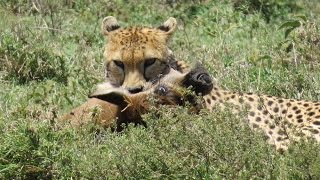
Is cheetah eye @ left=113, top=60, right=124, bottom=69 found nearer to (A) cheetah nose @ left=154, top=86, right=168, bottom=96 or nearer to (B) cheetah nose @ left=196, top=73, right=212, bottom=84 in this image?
(A) cheetah nose @ left=154, top=86, right=168, bottom=96

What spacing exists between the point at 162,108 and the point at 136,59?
5.75ft

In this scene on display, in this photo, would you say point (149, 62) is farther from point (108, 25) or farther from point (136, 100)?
point (136, 100)

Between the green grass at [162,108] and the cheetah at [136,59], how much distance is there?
423 mm

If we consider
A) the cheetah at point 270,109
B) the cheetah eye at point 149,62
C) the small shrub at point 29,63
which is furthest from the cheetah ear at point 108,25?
the cheetah at point 270,109

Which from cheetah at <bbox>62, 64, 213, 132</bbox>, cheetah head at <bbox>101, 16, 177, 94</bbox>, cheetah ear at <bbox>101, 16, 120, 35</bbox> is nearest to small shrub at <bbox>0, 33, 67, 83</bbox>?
cheetah ear at <bbox>101, 16, 120, 35</bbox>

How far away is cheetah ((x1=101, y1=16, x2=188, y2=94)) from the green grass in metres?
0.42

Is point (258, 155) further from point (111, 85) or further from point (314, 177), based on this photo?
point (111, 85)

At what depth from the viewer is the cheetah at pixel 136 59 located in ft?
23.0

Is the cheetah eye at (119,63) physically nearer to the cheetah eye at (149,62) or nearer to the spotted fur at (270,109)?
the cheetah eye at (149,62)

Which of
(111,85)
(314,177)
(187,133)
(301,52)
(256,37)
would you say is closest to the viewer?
(314,177)

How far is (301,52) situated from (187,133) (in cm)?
355

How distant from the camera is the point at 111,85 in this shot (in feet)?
23.1

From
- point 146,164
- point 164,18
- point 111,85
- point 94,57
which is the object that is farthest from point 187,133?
point 164,18

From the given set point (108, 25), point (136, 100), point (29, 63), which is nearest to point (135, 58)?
point (108, 25)
